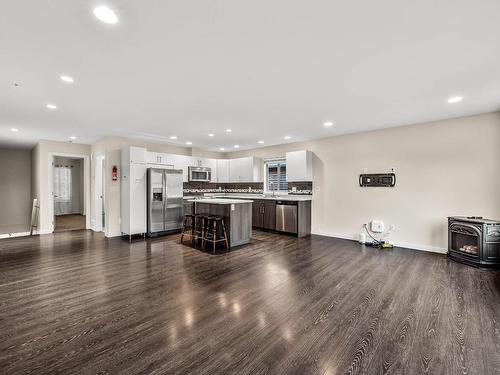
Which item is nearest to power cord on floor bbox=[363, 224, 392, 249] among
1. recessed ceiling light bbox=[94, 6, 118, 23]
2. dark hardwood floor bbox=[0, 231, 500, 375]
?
dark hardwood floor bbox=[0, 231, 500, 375]

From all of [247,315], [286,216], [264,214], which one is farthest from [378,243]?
[247,315]

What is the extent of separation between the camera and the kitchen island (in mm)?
4828

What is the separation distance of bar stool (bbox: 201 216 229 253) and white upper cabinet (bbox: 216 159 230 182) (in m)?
3.07

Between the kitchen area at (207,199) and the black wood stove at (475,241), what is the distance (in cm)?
292

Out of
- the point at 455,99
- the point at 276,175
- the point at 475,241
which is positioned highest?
the point at 455,99

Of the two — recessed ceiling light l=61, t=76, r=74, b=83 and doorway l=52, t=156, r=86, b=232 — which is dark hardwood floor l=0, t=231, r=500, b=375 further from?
doorway l=52, t=156, r=86, b=232

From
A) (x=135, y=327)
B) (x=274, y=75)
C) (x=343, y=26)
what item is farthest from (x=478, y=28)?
(x=135, y=327)

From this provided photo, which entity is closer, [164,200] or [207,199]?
[207,199]

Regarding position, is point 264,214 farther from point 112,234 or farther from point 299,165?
point 112,234

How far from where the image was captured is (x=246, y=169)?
7445 millimetres

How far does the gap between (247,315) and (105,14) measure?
275 cm

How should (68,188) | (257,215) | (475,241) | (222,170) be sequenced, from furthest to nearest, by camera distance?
(68,188)
(222,170)
(257,215)
(475,241)

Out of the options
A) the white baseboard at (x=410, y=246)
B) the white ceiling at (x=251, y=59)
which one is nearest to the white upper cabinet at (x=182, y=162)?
the white ceiling at (x=251, y=59)

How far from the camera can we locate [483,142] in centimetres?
406
